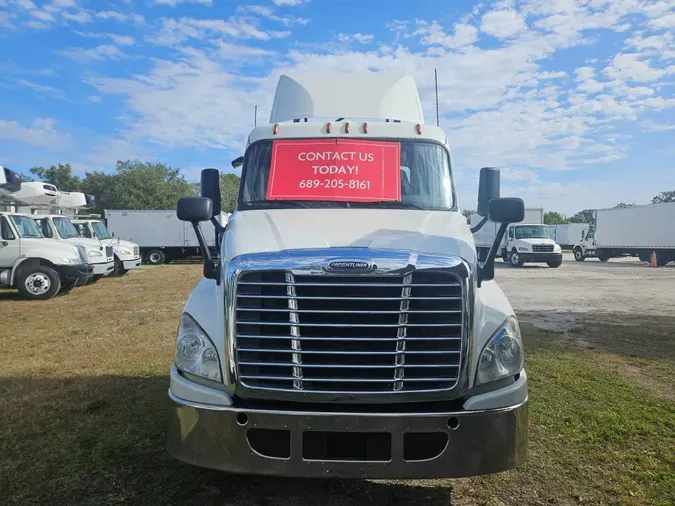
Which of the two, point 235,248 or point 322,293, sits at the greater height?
point 235,248

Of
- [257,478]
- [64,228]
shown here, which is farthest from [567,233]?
[257,478]

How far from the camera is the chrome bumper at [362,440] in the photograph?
2766 millimetres

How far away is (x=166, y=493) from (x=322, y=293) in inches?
68.9

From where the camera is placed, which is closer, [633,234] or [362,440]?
[362,440]

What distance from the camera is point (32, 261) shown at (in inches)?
508

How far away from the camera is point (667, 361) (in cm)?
680

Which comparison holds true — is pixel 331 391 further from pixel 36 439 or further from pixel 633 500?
pixel 36 439

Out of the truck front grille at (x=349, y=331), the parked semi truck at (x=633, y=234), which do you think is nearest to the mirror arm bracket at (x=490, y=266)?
the truck front grille at (x=349, y=331)

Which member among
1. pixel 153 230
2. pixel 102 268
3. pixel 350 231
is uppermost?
pixel 153 230

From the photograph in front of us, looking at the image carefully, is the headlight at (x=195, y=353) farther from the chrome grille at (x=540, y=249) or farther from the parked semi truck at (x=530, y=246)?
the chrome grille at (x=540, y=249)

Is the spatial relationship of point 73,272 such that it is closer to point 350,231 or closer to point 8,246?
point 8,246

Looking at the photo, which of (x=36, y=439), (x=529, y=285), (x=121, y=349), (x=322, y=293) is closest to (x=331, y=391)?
(x=322, y=293)

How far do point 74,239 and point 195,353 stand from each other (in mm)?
14184

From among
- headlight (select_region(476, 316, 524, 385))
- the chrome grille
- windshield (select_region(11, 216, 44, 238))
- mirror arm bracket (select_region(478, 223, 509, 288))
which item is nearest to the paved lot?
the chrome grille
